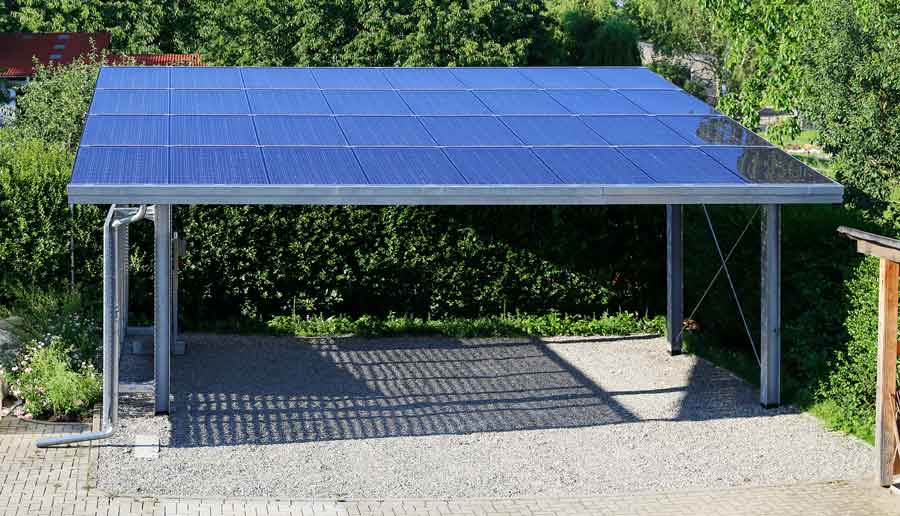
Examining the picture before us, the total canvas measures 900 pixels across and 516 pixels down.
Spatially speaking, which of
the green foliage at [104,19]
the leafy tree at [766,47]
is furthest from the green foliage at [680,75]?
the leafy tree at [766,47]

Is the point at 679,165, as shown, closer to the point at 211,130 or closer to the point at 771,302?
the point at 771,302

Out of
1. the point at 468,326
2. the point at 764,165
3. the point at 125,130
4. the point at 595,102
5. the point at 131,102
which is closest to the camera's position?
the point at 764,165

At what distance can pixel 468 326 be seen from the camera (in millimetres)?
17094

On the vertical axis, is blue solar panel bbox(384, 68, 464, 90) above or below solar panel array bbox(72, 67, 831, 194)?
above

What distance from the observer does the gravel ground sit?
10.4 metres

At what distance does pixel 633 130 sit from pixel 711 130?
936 millimetres

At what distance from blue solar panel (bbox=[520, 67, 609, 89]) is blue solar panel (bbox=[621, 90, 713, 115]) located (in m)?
0.68

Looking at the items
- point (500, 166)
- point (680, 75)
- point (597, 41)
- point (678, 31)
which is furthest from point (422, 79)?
point (678, 31)

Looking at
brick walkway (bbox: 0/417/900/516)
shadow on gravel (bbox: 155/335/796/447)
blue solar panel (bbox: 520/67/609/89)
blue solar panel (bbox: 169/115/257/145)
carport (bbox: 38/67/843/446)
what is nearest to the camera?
brick walkway (bbox: 0/417/900/516)

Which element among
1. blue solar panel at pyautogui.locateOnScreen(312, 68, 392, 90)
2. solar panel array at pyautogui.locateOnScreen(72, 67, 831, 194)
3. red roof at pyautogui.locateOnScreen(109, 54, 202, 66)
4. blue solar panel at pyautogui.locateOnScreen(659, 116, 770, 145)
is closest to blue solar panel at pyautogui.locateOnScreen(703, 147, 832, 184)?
solar panel array at pyautogui.locateOnScreen(72, 67, 831, 194)

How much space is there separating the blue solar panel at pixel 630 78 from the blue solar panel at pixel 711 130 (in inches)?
68.8

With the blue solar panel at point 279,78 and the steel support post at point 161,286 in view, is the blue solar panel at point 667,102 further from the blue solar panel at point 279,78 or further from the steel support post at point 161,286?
the steel support post at point 161,286

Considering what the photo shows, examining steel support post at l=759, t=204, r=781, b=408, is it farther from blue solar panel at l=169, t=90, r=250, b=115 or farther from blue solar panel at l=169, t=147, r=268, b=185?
blue solar panel at l=169, t=90, r=250, b=115

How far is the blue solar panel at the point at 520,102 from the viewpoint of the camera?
13891mm
